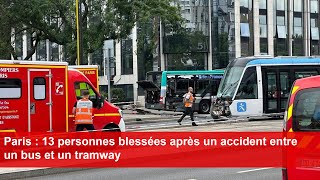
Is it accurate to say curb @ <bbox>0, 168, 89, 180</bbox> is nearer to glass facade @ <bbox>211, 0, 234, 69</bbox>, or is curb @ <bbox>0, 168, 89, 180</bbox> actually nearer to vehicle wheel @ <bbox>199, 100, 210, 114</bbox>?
vehicle wheel @ <bbox>199, 100, 210, 114</bbox>

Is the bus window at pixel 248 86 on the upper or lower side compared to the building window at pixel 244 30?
lower

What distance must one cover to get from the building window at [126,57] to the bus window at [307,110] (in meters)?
49.9

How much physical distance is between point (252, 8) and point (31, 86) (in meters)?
44.8

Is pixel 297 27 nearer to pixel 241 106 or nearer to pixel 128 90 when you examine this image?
pixel 128 90

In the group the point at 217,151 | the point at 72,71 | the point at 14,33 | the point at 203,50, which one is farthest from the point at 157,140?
the point at 203,50

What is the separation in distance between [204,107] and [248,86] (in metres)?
11.3

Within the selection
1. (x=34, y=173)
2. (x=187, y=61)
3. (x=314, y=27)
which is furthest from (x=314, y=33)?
(x=34, y=173)

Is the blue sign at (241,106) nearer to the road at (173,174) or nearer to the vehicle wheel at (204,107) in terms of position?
the vehicle wheel at (204,107)

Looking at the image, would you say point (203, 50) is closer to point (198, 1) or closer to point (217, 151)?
point (198, 1)

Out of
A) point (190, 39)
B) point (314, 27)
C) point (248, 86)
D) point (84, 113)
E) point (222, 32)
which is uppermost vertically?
point (314, 27)

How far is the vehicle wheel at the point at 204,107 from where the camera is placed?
36734 millimetres

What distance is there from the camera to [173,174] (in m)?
11.2

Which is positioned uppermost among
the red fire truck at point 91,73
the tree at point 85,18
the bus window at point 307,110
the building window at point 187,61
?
the tree at point 85,18

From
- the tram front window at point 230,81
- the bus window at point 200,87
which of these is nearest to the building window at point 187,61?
the bus window at point 200,87
